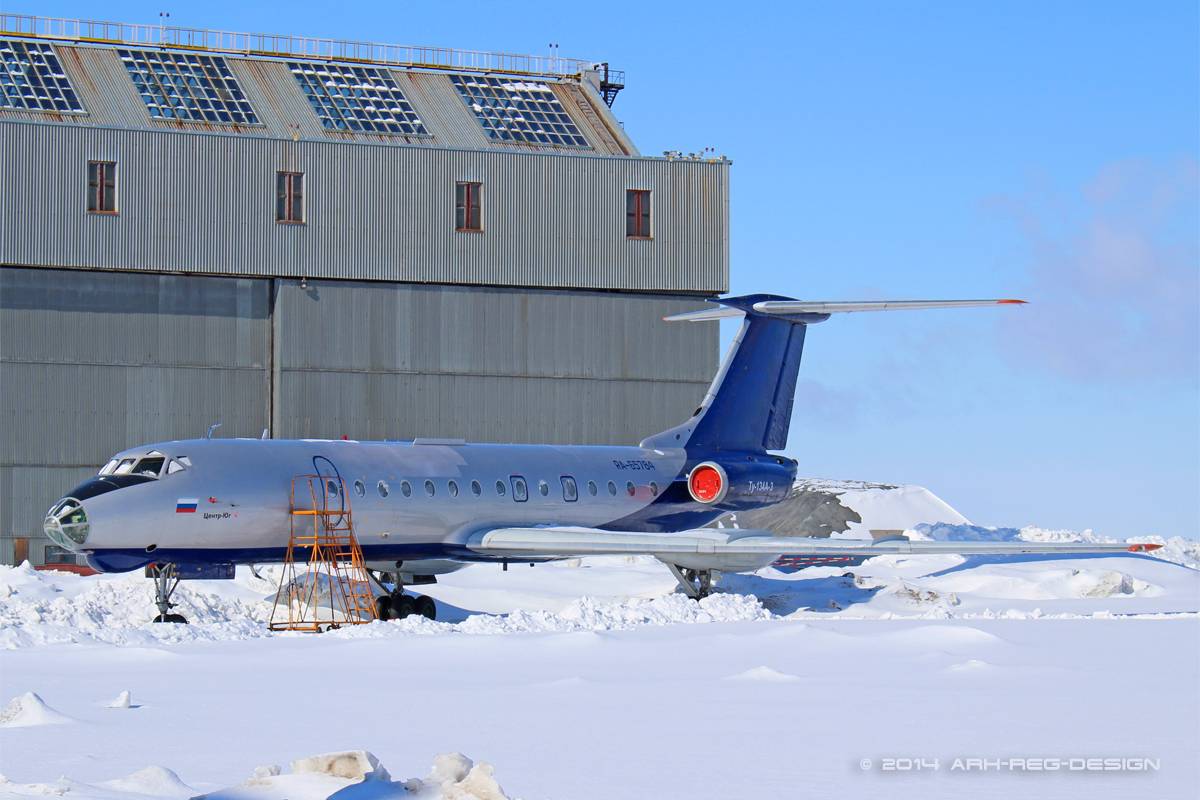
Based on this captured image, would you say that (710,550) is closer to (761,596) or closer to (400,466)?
(761,596)

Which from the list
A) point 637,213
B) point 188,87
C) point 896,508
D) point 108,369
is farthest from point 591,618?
point 896,508

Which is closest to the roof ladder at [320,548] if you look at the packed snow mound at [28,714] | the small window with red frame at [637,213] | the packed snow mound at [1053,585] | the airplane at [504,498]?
the airplane at [504,498]

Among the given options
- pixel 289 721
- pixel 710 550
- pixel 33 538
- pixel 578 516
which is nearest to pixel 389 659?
pixel 289 721

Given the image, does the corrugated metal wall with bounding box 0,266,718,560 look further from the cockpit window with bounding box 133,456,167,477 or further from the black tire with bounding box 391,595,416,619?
the cockpit window with bounding box 133,456,167,477

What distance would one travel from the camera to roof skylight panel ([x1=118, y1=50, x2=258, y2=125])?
41.1m

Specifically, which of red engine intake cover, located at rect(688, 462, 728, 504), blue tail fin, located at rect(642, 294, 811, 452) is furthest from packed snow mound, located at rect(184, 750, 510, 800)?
blue tail fin, located at rect(642, 294, 811, 452)

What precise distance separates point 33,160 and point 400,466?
1609 cm

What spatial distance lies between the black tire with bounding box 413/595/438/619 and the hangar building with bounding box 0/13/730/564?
13.6 metres

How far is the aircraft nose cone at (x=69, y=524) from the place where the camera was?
78.2 feet

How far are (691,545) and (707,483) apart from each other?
5.19 m

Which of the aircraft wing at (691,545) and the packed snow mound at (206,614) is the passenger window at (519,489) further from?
the packed snow mound at (206,614)

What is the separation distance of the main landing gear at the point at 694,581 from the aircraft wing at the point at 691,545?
46cm

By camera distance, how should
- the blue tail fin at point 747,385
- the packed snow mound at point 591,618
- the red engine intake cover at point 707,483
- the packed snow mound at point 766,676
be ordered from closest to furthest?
the packed snow mound at point 766,676 → the packed snow mound at point 591,618 → the red engine intake cover at point 707,483 → the blue tail fin at point 747,385

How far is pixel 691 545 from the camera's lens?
89.9 feet
